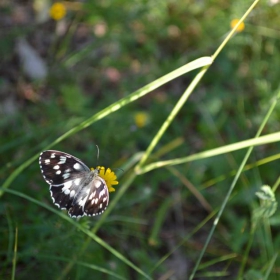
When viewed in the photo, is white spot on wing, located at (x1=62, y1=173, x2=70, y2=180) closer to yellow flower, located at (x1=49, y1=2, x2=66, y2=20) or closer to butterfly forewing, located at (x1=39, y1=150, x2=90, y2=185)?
butterfly forewing, located at (x1=39, y1=150, x2=90, y2=185)

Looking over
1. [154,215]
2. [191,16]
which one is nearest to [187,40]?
[191,16]

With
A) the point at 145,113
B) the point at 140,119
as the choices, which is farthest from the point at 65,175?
the point at 145,113

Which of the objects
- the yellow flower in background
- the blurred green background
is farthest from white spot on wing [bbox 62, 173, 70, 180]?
the yellow flower in background

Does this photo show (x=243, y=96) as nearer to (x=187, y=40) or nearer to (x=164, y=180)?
(x=187, y=40)

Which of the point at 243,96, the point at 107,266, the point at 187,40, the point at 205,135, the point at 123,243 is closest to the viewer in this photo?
the point at 107,266

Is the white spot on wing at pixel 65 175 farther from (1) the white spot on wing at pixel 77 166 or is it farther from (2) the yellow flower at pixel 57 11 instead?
(2) the yellow flower at pixel 57 11

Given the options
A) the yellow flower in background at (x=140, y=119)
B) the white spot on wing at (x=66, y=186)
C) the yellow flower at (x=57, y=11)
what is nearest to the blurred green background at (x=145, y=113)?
the yellow flower in background at (x=140, y=119)

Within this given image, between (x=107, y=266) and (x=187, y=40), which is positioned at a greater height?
(x=187, y=40)
